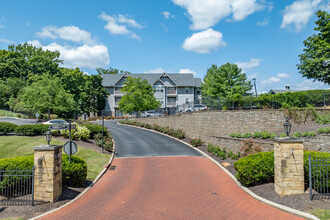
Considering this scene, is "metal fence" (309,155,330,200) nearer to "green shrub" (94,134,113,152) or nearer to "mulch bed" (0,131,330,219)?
"mulch bed" (0,131,330,219)

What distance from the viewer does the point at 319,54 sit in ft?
74.8

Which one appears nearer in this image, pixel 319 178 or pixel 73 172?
pixel 319 178

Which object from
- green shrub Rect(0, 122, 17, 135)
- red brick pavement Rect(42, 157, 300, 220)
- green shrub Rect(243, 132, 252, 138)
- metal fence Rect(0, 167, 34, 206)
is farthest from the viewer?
green shrub Rect(0, 122, 17, 135)

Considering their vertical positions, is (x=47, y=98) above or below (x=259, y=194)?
above

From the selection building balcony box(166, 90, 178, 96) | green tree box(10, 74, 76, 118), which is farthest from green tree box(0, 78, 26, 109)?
building balcony box(166, 90, 178, 96)

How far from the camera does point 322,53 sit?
74.2ft

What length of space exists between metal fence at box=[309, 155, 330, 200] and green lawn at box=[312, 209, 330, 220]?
0.94m

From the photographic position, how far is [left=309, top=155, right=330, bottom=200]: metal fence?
8859 mm

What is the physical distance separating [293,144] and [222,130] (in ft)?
42.7

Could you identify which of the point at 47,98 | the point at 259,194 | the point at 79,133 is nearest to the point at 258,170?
the point at 259,194

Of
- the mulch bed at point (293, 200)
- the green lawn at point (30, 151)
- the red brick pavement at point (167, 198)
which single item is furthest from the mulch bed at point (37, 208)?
the mulch bed at point (293, 200)

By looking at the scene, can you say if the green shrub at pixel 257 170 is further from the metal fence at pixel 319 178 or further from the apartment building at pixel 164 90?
the apartment building at pixel 164 90

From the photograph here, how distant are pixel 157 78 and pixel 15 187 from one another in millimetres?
→ 60502

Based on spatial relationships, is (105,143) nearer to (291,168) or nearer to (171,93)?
(291,168)
